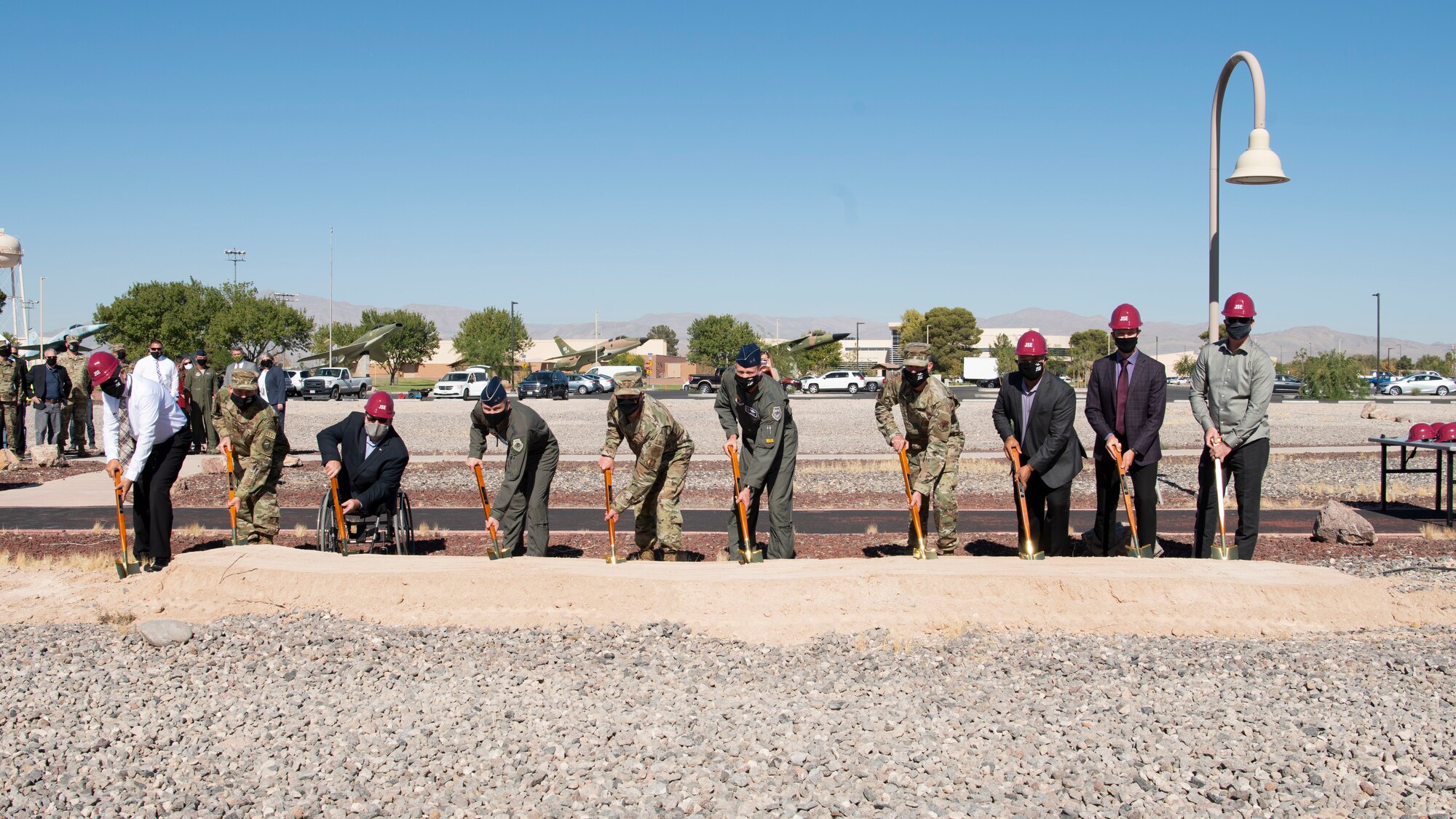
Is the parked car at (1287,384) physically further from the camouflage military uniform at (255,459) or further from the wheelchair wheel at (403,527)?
the camouflage military uniform at (255,459)

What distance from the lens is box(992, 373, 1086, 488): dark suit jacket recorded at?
8.09 m

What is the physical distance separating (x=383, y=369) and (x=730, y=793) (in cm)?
11473

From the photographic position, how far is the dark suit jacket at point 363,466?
8391mm

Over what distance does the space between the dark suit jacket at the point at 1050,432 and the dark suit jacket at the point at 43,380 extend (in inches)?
642

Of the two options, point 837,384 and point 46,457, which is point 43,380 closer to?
point 46,457

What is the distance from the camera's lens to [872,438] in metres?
25.1

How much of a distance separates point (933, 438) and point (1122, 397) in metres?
1.44

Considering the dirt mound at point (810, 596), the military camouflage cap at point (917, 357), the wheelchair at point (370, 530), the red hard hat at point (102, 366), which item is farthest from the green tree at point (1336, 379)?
the red hard hat at point (102, 366)

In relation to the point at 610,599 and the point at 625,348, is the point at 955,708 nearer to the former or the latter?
the point at 610,599

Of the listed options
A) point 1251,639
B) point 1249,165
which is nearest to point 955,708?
point 1251,639

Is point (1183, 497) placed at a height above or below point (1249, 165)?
below

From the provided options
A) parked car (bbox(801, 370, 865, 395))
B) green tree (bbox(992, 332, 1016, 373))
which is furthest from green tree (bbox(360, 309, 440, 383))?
green tree (bbox(992, 332, 1016, 373))

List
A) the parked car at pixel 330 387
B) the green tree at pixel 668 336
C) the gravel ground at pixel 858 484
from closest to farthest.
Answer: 1. the gravel ground at pixel 858 484
2. the parked car at pixel 330 387
3. the green tree at pixel 668 336

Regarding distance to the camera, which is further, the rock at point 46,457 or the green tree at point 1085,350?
the green tree at point 1085,350
